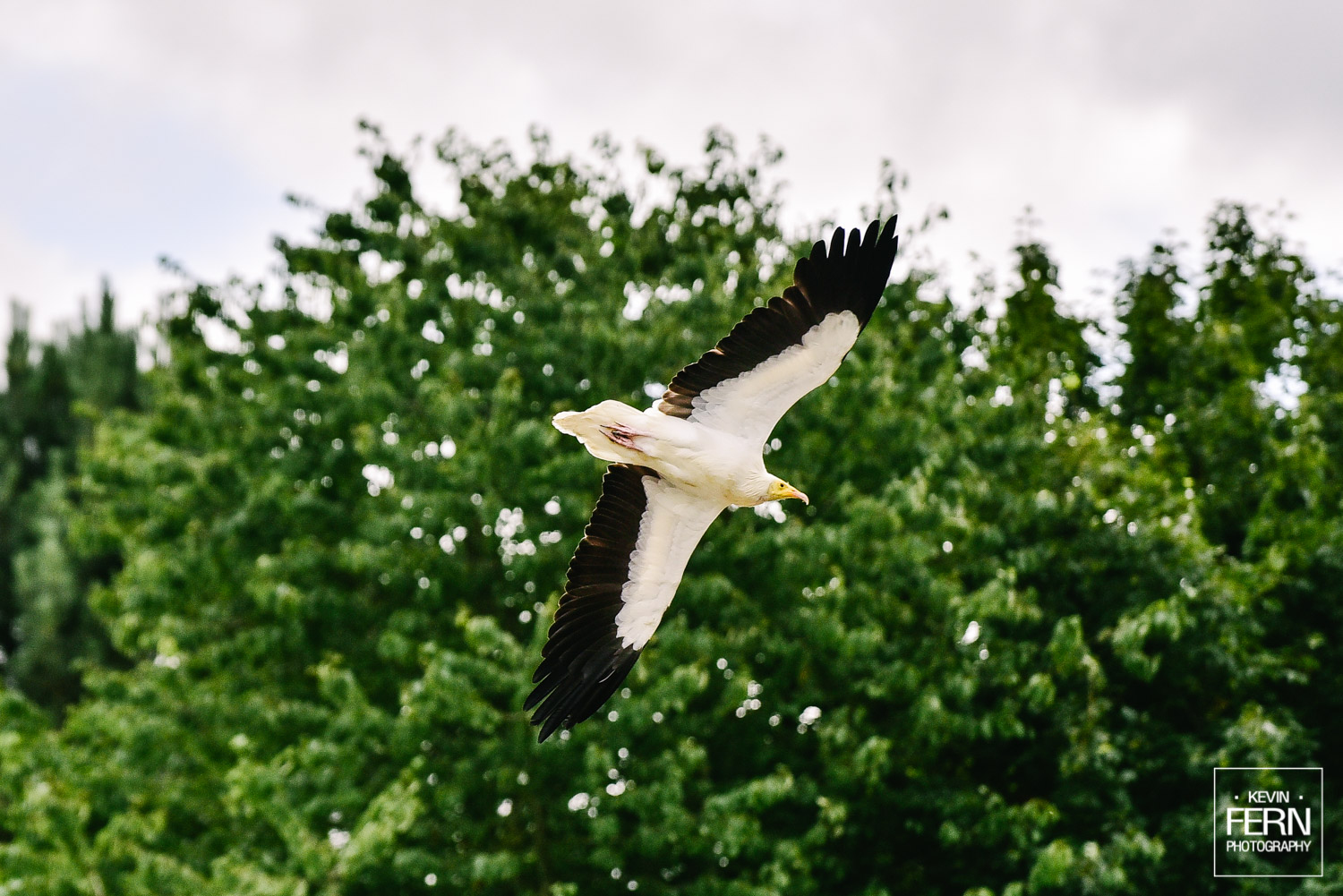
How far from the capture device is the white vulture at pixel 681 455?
238 inches

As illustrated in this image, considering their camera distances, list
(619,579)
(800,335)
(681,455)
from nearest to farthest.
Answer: (800,335) → (681,455) → (619,579)

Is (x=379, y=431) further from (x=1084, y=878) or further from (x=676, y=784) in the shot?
(x=1084, y=878)

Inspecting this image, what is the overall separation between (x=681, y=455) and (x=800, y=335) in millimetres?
805

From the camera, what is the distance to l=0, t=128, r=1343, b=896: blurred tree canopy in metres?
9.83

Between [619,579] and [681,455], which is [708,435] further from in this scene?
[619,579]

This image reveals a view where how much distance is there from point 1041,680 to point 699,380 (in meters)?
4.63

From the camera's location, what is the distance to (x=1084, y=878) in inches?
366

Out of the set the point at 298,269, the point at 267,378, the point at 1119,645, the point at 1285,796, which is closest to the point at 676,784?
the point at 1119,645

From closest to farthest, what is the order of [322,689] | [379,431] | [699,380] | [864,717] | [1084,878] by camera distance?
[699,380], [1084,878], [322,689], [864,717], [379,431]

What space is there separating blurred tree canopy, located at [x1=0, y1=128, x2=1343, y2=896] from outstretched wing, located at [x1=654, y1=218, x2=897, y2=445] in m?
3.42

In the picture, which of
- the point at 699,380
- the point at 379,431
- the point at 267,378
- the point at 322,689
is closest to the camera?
the point at 699,380
